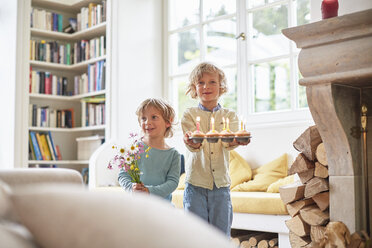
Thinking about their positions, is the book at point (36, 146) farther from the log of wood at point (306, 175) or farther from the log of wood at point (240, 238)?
the log of wood at point (306, 175)

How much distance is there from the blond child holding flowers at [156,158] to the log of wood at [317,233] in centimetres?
69

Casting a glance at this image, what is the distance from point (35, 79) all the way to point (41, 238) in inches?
181

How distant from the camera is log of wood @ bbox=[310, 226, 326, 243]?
2.31 m

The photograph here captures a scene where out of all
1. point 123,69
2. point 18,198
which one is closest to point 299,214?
point 18,198

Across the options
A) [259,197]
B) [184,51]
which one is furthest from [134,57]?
[259,197]

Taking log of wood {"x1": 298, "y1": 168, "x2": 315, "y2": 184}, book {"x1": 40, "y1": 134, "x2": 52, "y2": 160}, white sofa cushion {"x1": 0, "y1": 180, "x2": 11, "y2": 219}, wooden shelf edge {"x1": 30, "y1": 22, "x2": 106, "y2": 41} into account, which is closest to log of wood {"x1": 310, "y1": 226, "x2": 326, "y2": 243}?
log of wood {"x1": 298, "y1": 168, "x2": 315, "y2": 184}

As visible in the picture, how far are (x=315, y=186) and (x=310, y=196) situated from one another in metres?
0.07

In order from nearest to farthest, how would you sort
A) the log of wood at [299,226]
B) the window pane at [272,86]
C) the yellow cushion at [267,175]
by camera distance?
the log of wood at [299,226]
the yellow cushion at [267,175]
the window pane at [272,86]

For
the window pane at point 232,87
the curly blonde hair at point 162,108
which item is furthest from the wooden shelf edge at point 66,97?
the curly blonde hair at point 162,108

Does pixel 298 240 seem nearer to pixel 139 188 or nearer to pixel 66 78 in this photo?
pixel 139 188

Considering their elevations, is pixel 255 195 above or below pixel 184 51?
below

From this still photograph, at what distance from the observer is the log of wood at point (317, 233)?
90.9 inches

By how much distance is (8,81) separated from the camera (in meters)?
4.80

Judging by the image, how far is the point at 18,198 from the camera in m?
0.59
